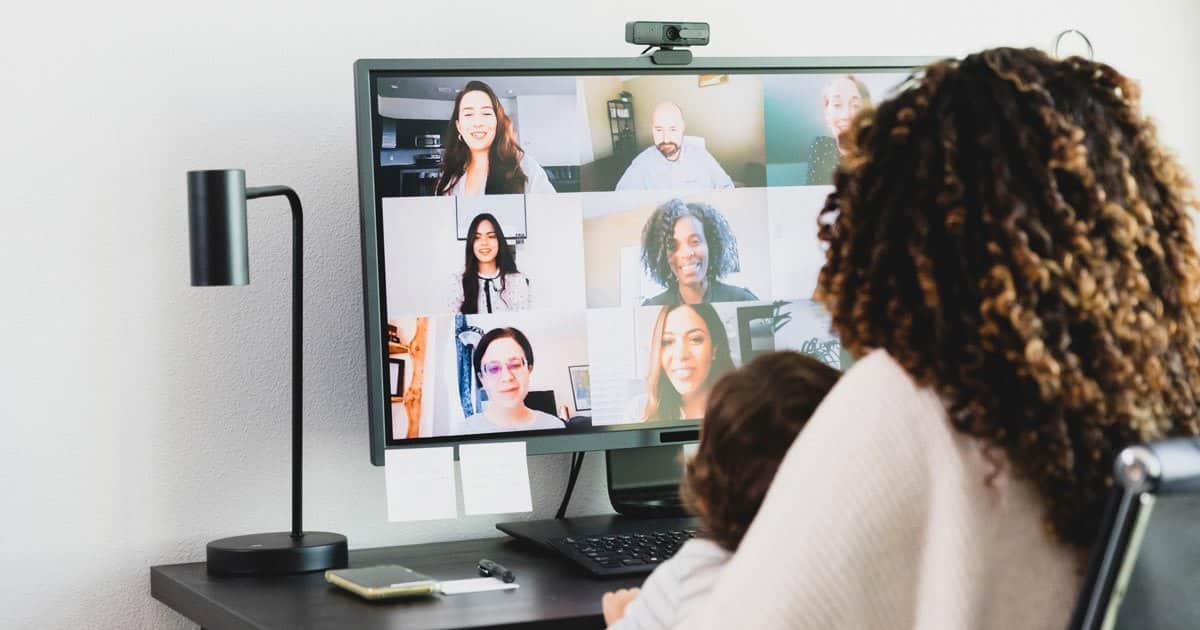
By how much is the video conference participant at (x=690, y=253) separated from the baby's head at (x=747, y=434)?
64cm

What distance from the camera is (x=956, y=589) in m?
0.82

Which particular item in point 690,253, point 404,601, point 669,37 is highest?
point 669,37

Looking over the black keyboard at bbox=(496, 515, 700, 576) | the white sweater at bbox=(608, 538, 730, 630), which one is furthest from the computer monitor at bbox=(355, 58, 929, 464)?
the white sweater at bbox=(608, 538, 730, 630)

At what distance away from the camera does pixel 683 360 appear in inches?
70.0

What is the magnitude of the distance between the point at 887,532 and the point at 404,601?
2.35 feet

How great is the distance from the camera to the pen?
151cm

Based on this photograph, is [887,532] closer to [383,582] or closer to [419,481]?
[383,582]

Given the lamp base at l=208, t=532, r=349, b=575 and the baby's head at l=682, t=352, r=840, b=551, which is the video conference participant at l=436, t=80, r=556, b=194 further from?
the baby's head at l=682, t=352, r=840, b=551

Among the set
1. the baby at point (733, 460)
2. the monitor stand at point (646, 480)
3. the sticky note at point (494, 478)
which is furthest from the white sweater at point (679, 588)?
the monitor stand at point (646, 480)

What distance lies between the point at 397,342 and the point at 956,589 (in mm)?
976

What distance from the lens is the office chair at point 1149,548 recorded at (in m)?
0.77

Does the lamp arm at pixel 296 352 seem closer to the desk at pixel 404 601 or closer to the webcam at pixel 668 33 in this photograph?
the desk at pixel 404 601

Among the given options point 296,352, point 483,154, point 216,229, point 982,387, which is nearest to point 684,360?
point 483,154

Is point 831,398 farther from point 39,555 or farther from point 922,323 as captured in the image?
point 39,555
